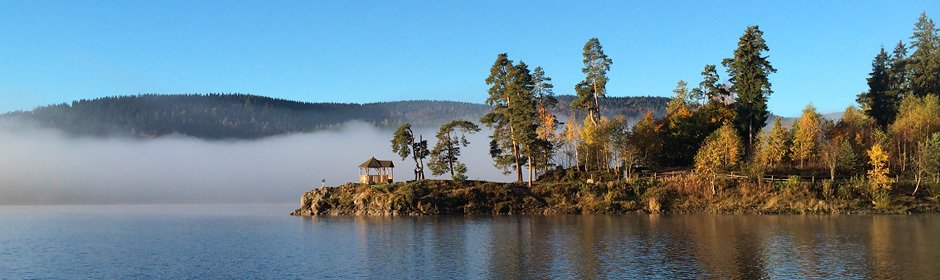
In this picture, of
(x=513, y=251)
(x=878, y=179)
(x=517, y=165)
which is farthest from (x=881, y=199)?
(x=513, y=251)

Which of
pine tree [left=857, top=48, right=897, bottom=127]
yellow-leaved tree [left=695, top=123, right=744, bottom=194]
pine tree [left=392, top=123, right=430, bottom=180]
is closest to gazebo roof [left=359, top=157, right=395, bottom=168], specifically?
pine tree [left=392, top=123, right=430, bottom=180]

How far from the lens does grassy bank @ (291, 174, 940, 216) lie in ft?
315

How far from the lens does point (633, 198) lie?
103562mm

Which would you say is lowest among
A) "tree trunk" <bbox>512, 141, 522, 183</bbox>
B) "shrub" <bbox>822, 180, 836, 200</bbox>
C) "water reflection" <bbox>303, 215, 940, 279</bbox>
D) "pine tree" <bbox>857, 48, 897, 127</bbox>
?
"water reflection" <bbox>303, 215, 940, 279</bbox>

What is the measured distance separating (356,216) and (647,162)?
49.6 meters

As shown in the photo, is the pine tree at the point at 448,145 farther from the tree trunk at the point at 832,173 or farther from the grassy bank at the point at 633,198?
the tree trunk at the point at 832,173

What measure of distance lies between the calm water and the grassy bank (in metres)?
12.0

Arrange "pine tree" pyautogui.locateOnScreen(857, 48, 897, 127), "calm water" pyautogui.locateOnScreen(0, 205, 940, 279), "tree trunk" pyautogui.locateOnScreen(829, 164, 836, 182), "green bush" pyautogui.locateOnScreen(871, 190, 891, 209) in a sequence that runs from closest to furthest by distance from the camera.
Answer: "calm water" pyautogui.locateOnScreen(0, 205, 940, 279), "green bush" pyautogui.locateOnScreen(871, 190, 891, 209), "tree trunk" pyautogui.locateOnScreen(829, 164, 836, 182), "pine tree" pyautogui.locateOnScreen(857, 48, 897, 127)

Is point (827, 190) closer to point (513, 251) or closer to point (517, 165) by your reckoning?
point (517, 165)

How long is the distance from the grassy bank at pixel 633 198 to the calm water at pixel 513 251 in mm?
11972

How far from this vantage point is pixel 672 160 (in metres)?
118

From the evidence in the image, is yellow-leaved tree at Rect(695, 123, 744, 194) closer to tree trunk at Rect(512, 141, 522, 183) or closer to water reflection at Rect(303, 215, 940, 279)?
water reflection at Rect(303, 215, 940, 279)

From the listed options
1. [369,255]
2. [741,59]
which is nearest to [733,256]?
[369,255]

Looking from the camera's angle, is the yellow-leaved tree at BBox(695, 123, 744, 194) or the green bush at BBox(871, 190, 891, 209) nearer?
the green bush at BBox(871, 190, 891, 209)
